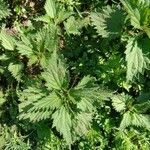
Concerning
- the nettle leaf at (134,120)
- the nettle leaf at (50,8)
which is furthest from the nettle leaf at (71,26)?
the nettle leaf at (134,120)

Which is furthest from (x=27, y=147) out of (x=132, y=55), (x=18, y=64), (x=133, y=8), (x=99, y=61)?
(x=133, y=8)

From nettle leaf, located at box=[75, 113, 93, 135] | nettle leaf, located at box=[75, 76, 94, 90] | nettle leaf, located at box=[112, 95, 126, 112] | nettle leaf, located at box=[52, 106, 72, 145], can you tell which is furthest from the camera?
nettle leaf, located at box=[112, 95, 126, 112]

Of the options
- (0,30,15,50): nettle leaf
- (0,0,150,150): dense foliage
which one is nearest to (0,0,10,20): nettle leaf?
(0,0,150,150): dense foliage

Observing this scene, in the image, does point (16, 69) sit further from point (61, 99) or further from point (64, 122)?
point (64, 122)

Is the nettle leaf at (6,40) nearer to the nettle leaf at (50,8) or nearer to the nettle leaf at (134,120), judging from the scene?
the nettle leaf at (50,8)

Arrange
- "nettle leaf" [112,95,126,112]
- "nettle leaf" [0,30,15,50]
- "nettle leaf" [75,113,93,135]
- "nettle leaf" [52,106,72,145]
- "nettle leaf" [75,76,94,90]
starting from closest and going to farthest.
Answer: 1. "nettle leaf" [52,106,72,145]
2. "nettle leaf" [75,76,94,90]
3. "nettle leaf" [75,113,93,135]
4. "nettle leaf" [0,30,15,50]
5. "nettle leaf" [112,95,126,112]

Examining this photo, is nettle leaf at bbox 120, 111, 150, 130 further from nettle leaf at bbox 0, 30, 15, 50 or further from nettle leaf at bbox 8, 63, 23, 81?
nettle leaf at bbox 0, 30, 15, 50

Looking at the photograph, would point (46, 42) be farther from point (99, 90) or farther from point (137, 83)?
point (137, 83)

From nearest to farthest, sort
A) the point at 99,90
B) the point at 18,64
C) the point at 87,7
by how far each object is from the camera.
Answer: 1. the point at 99,90
2. the point at 18,64
3. the point at 87,7
